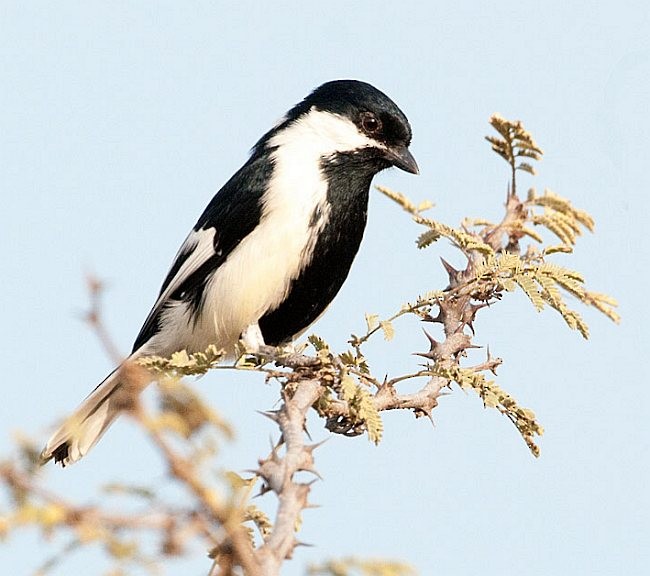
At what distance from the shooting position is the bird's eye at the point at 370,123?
18.8 feet

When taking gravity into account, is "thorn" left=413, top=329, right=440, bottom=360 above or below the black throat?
below

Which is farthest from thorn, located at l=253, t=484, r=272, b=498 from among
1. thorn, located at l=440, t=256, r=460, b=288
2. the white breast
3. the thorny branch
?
the white breast

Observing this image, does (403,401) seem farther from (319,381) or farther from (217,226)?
(217,226)

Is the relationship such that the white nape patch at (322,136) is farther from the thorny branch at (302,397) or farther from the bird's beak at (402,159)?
the thorny branch at (302,397)

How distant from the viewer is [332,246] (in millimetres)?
5363

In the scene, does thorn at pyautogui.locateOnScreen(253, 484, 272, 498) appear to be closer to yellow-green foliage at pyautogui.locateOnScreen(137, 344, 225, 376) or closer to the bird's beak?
yellow-green foliage at pyautogui.locateOnScreen(137, 344, 225, 376)

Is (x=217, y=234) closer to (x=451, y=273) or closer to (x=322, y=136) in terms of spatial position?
(x=322, y=136)

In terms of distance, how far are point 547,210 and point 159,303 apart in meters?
2.48

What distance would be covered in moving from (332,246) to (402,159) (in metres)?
0.72

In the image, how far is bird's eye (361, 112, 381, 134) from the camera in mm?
5730

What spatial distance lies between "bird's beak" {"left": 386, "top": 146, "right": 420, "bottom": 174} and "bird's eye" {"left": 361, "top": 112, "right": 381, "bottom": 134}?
145 mm

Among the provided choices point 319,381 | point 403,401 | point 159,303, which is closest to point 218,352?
point 319,381

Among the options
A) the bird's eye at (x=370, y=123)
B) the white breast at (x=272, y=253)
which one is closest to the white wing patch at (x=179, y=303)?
the white breast at (x=272, y=253)

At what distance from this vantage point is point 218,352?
3.29 m
